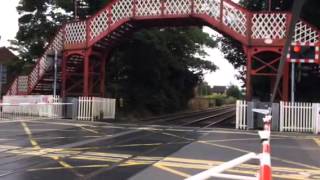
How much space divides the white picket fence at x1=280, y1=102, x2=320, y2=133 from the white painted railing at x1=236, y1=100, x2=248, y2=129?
5.64ft

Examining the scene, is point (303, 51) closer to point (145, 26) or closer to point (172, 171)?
point (172, 171)

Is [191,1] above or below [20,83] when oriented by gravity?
above

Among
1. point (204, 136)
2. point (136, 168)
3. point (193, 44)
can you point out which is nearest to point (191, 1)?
point (204, 136)

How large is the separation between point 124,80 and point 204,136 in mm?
24831

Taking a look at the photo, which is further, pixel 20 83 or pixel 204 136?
pixel 20 83

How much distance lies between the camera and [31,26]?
46500 mm

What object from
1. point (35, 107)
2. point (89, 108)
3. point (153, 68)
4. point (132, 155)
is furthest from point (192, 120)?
point (132, 155)

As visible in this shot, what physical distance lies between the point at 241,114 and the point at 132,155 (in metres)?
12.7

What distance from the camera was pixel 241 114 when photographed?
2477 centimetres

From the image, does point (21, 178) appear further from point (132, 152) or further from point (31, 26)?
point (31, 26)

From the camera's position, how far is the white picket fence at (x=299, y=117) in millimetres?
23128

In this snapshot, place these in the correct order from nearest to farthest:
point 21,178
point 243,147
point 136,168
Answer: point 21,178 < point 136,168 < point 243,147

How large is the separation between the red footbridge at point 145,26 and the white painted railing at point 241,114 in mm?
1721

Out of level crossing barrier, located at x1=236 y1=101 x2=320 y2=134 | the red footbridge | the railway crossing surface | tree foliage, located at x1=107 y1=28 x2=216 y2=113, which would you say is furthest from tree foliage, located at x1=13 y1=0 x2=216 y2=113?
the railway crossing surface
